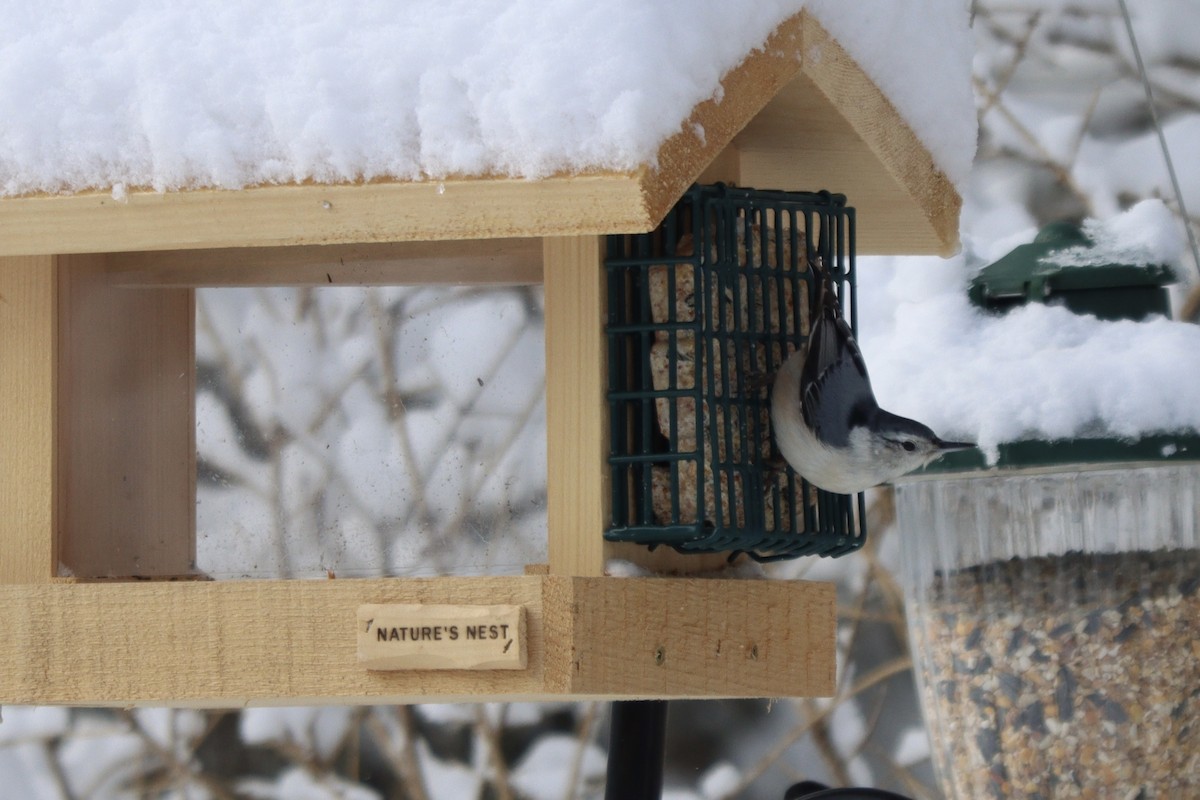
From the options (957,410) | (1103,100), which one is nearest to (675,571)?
(957,410)

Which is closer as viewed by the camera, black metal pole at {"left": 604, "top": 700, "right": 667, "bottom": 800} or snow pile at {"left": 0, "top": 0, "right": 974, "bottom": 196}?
snow pile at {"left": 0, "top": 0, "right": 974, "bottom": 196}

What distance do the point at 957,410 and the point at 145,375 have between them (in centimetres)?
126

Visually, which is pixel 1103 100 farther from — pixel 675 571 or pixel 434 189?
pixel 434 189

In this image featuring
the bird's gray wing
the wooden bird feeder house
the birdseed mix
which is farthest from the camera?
the birdseed mix

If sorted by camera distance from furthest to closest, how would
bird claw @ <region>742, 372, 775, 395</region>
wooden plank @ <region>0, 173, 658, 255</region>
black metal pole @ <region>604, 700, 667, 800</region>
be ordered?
black metal pole @ <region>604, 700, 667, 800</region>
bird claw @ <region>742, 372, 775, 395</region>
wooden plank @ <region>0, 173, 658, 255</region>

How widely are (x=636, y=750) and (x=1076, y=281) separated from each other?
3.42 feet

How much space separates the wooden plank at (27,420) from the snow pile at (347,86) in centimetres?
33

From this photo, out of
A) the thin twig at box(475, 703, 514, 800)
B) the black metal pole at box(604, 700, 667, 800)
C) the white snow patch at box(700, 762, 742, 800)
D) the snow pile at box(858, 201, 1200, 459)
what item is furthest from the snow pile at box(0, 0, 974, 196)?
the white snow patch at box(700, 762, 742, 800)

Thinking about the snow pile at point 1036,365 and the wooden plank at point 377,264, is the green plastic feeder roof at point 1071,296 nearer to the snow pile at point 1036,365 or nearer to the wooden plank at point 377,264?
Answer: the snow pile at point 1036,365

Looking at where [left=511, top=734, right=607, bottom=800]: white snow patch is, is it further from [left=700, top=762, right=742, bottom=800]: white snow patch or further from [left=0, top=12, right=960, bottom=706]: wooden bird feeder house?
[left=0, top=12, right=960, bottom=706]: wooden bird feeder house

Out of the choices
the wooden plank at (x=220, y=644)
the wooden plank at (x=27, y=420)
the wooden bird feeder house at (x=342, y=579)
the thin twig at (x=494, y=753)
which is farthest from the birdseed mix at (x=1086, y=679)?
the wooden plank at (x=27, y=420)

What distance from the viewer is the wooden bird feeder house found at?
6.26 feet

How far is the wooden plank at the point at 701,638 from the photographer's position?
1947mm

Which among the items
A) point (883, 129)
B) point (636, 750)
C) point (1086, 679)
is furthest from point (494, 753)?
point (883, 129)
